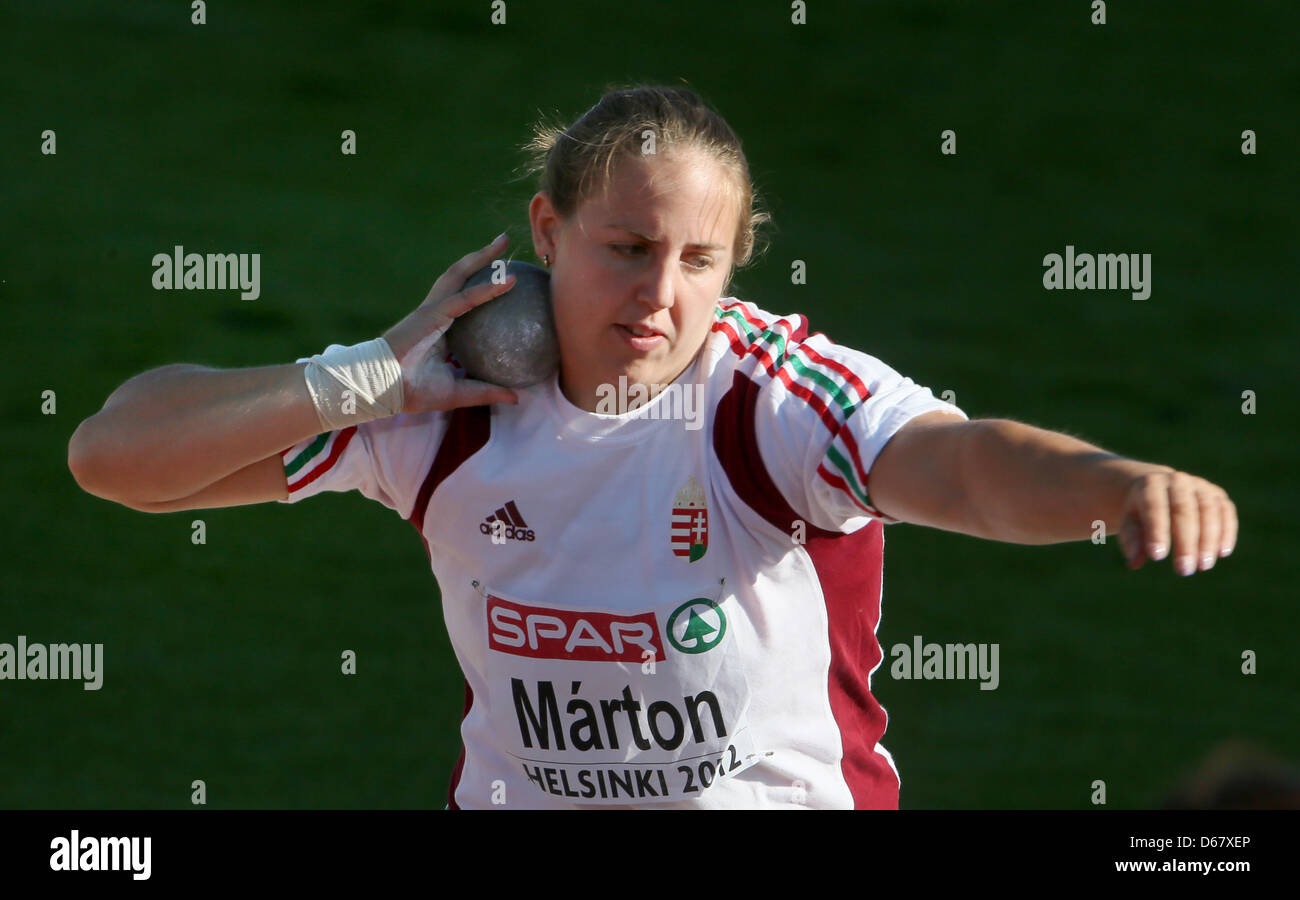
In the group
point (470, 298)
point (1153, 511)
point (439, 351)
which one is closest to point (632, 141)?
point (470, 298)

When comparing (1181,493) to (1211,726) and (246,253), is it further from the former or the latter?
(246,253)

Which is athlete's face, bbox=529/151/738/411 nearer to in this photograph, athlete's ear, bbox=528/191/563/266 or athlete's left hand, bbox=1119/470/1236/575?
athlete's ear, bbox=528/191/563/266

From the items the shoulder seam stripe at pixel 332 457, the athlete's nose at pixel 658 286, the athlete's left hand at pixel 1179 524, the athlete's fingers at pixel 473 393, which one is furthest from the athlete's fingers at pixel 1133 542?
the shoulder seam stripe at pixel 332 457

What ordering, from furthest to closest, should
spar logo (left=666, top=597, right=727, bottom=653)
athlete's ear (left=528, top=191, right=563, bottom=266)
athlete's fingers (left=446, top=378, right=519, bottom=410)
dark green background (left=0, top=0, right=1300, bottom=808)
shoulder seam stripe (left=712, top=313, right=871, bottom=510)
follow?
dark green background (left=0, top=0, right=1300, bottom=808) → athlete's ear (left=528, top=191, right=563, bottom=266) → athlete's fingers (left=446, top=378, right=519, bottom=410) → spar logo (left=666, top=597, right=727, bottom=653) → shoulder seam stripe (left=712, top=313, right=871, bottom=510)

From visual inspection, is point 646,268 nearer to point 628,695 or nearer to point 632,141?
point 632,141

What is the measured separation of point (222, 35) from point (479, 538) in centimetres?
453

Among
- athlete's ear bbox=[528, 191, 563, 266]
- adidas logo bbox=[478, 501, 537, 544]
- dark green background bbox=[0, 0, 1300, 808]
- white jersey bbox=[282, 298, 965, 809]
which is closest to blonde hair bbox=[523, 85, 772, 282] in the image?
athlete's ear bbox=[528, 191, 563, 266]

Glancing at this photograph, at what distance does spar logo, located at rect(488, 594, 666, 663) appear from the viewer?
239 cm

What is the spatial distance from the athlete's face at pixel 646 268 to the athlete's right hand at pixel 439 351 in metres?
0.15

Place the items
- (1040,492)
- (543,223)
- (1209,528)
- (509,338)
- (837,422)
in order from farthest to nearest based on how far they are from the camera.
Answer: (543,223) < (509,338) < (837,422) < (1040,492) < (1209,528)

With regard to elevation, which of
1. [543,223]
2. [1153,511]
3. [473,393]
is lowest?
[1153,511]

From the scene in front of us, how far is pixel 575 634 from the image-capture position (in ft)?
7.94

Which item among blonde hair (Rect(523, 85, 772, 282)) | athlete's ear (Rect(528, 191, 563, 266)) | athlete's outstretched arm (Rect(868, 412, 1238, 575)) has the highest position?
blonde hair (Rect(523, 85, 772, 282))

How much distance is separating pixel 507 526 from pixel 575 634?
0.22 meters
